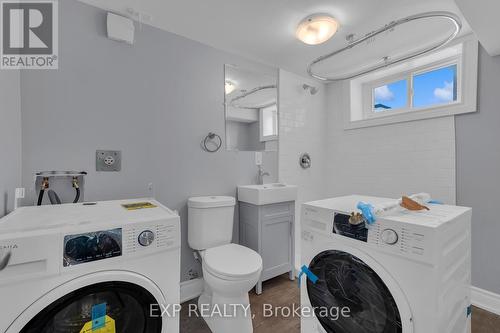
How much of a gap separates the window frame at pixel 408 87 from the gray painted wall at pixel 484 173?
171 millimetres

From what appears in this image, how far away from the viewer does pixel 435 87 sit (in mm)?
2133

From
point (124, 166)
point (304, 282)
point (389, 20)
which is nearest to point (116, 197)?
point (124, 166)

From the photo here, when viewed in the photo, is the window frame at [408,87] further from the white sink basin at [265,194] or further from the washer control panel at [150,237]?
the washer control panel at [150,237]

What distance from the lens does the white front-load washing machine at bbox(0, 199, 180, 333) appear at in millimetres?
729

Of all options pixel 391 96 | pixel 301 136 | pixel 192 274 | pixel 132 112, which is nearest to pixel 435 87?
pixel 391 96

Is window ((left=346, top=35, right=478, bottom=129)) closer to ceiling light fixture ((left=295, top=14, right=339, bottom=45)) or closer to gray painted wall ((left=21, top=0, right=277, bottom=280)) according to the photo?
ceiling light fixture ((left=295, top=14, right=339, bottom=45))

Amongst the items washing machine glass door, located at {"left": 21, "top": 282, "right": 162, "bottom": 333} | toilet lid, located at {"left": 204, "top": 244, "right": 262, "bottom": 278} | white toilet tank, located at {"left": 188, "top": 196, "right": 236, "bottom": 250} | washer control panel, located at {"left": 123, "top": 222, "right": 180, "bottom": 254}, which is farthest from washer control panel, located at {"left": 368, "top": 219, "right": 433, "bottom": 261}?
white toilet tank, located at {"left": 188, "top": 196, "right": 236, "bottom": 250}

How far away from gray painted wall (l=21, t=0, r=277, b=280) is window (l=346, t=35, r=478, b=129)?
58.9 inches

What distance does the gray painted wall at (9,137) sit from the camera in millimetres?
1042

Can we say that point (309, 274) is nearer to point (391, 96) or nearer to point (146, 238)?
point (146, 238)

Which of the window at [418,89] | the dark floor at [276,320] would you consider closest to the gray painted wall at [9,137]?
the dark floor at [276,320]

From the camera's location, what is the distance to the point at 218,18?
1650 millimetres

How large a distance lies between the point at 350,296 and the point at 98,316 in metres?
1.09

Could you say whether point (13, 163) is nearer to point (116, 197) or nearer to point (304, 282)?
point (116, 197)
